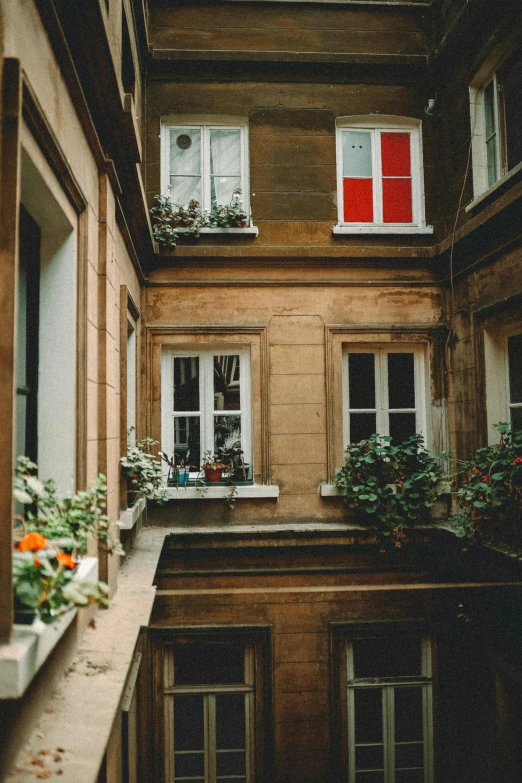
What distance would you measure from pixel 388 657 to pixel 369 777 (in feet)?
4.68

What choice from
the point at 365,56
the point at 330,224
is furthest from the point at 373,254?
the point at 365,56

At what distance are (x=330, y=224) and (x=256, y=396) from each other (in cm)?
240

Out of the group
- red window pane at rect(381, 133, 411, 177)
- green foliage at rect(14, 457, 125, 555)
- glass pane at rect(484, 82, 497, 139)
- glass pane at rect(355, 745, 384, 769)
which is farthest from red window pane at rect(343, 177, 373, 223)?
glass pane at rect(355, 745, 384, 769)

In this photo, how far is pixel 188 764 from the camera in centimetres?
725

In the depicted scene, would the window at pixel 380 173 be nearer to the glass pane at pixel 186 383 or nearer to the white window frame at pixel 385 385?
the white window frame at pixel 385 385

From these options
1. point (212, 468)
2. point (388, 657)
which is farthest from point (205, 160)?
point (388, 657)

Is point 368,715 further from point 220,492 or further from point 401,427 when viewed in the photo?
point 401,427

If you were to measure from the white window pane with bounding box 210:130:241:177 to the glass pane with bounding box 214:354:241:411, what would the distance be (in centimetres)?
246

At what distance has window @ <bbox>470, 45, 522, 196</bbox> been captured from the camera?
651 centimetres

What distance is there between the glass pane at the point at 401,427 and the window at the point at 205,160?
3560mm

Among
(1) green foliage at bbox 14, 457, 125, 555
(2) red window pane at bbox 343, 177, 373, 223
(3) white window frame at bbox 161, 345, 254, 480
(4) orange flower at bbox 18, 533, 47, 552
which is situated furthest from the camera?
(2) red window pane at bbox 343, 177, 373, 223

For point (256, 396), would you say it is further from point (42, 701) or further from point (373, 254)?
point (42, 701)

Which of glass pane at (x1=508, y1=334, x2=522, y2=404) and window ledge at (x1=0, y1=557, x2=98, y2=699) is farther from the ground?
glass pane at (x1=508, y1=334, x2=522, y2=404)

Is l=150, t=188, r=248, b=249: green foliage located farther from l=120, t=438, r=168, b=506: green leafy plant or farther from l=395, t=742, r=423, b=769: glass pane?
l=395, t=742, r=423, b=769: glass pane
